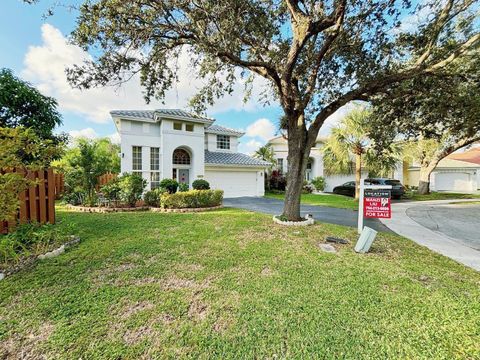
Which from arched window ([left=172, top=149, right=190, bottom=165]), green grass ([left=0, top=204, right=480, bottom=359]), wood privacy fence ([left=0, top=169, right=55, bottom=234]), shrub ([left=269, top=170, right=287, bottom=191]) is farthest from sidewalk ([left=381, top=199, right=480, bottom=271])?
shrub ([left=269, top=170, right=287, bottom=191])

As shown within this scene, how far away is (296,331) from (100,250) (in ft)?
15.0

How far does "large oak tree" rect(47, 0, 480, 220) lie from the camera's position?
20.2ft

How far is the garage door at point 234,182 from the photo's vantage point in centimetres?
1983

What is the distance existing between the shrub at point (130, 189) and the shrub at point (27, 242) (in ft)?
17.2

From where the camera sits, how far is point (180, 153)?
18.3 metres

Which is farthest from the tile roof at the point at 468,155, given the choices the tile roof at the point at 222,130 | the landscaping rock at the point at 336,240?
the landscaping rock at the point at 336,240

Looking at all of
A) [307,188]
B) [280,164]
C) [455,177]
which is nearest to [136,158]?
[280,164]

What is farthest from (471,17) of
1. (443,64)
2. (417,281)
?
(417,281)

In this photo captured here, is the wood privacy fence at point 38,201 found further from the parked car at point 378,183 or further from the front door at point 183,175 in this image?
the parked car at point 378,183

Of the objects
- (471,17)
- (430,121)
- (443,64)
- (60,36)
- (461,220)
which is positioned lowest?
(461,220)

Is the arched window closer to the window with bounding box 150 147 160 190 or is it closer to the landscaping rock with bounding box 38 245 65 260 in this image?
the window with bounding box 150 147 160 190

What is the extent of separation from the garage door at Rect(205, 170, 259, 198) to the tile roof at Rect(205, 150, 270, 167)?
88 centimetres

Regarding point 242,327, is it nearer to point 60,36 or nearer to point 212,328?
point 212,328

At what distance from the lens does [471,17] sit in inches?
265
